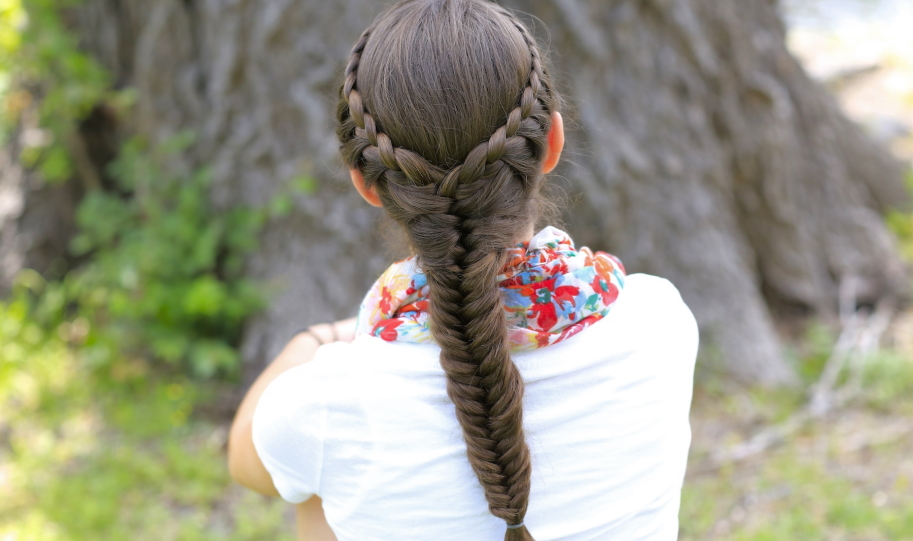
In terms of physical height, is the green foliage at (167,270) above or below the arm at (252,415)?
below

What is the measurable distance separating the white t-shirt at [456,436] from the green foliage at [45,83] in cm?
269

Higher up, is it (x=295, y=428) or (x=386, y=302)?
(x=386, y=302)

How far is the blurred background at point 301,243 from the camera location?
2.69 m

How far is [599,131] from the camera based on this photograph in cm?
282

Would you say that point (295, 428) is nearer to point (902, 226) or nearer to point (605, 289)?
point (605, 289)

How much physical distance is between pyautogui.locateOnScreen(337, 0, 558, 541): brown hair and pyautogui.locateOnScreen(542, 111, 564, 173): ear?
0.34 feet

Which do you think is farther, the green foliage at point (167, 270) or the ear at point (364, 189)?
the green foliage at point (167, 270)

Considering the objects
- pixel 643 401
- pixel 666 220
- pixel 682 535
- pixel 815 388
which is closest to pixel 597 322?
pixel 643 401

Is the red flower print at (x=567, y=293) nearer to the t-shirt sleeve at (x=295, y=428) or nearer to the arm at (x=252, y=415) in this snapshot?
the t-shirt sleeve at (x=295, y=428)

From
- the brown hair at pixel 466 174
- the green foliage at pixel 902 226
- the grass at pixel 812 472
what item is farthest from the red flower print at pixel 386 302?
the green foliage at pixel 902 226

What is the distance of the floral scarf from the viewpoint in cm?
111

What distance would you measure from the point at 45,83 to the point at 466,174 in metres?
3.17

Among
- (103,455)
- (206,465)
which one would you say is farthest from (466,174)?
(103,455)

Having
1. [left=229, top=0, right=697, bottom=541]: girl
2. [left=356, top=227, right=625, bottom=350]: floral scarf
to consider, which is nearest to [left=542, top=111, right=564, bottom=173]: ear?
[left=229, top=0, right=697, bottom=541]: girl
